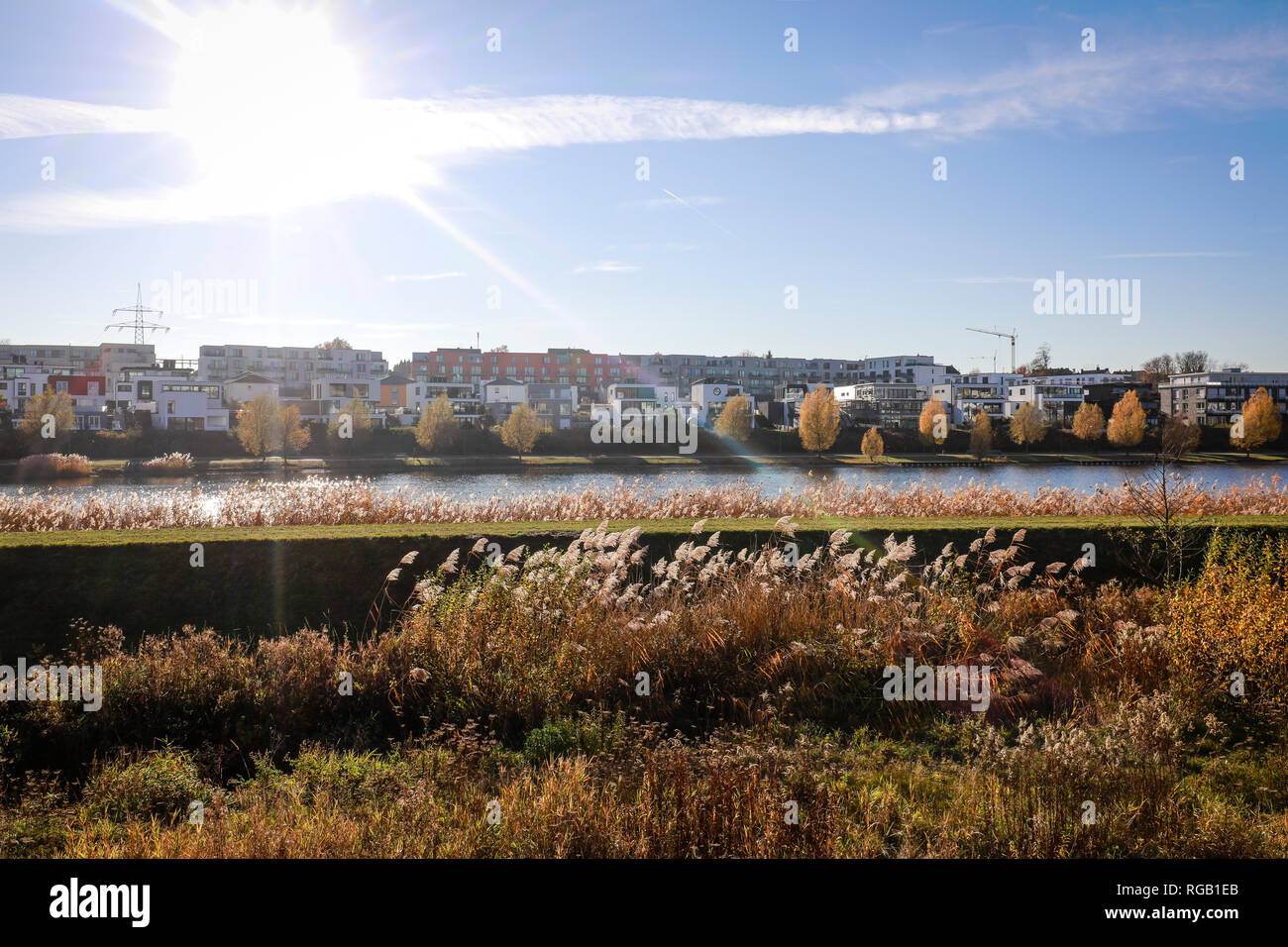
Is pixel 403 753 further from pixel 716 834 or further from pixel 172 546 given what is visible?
pixel 172 546

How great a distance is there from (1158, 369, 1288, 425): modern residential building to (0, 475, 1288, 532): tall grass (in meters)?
90.6

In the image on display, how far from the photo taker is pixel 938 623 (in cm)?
736

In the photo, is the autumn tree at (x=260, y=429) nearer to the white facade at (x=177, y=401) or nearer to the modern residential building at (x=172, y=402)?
the modern residential building at (x=172, y=402)

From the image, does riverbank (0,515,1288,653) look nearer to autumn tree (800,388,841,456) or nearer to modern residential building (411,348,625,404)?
autumn tree (800,388,841,456)

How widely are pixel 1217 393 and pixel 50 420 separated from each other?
367ft

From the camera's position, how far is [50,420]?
5416cm

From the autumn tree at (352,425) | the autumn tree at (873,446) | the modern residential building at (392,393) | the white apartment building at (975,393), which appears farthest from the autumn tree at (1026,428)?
the modern residential building at (392,393)

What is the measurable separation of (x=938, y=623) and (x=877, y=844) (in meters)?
3.63

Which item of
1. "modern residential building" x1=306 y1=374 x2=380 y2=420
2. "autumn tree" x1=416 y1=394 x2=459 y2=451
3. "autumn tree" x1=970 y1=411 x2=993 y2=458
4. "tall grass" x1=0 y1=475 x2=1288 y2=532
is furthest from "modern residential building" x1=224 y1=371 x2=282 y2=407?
"tall grass" x1=0 y1=475 x2=1288 y2=532

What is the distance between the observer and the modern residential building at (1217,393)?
93250 millimetres

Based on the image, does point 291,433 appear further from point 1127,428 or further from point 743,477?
point 1127,428
